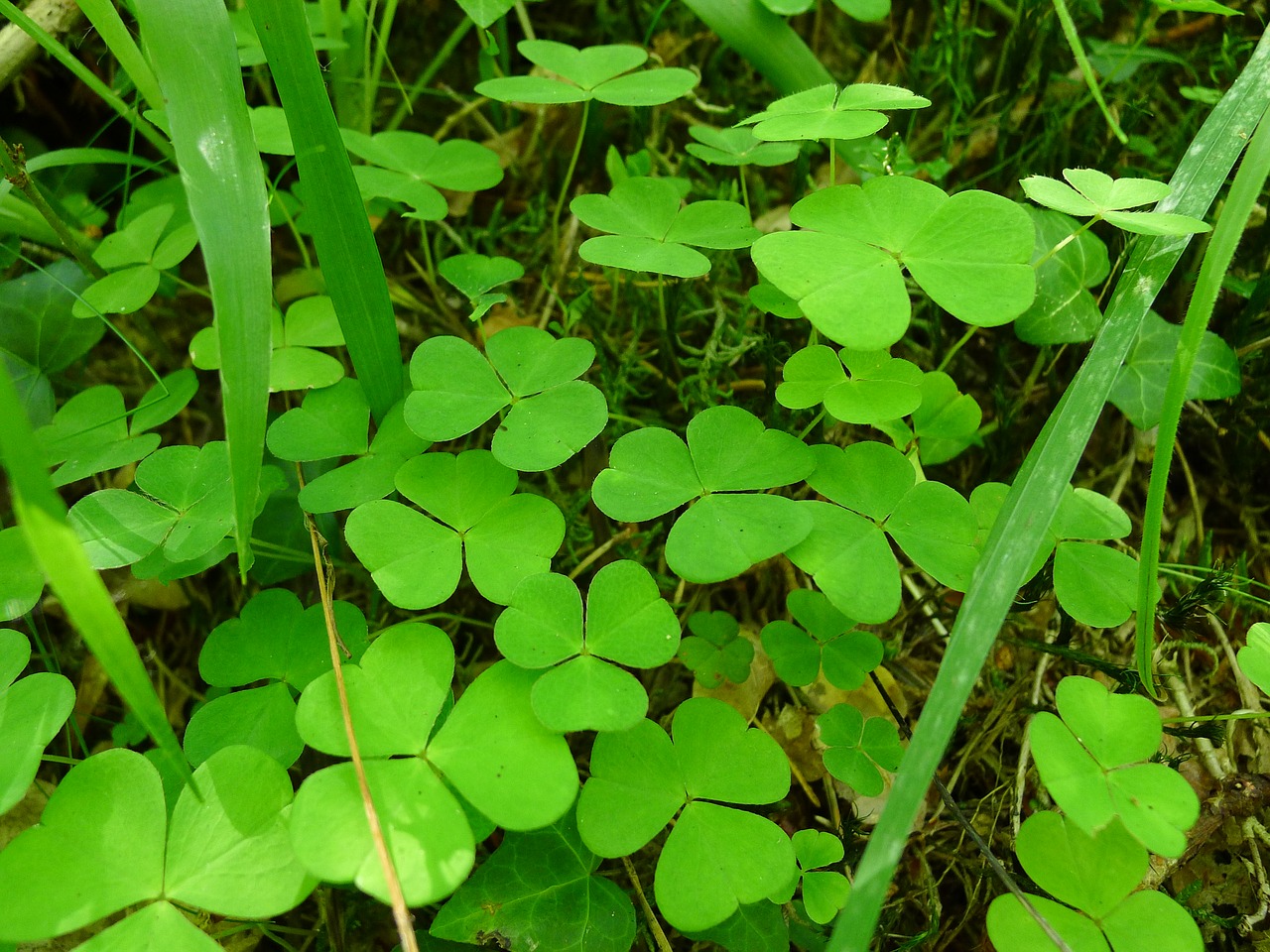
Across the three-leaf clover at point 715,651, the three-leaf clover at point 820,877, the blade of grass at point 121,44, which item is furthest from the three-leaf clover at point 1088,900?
the blade of grass at point 121,44

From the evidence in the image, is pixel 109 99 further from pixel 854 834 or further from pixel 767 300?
pixel 854 834

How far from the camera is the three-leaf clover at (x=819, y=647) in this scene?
50.8 inches

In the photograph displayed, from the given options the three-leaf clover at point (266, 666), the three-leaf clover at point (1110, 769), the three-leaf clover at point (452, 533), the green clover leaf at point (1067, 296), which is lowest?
the three-leaf clover at point (1110, 769)

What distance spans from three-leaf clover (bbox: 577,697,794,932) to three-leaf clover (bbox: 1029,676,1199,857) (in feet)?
1.14

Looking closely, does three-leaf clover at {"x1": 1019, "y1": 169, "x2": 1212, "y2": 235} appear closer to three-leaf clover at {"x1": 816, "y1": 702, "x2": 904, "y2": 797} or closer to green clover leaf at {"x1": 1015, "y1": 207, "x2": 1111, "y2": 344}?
green clover leaf at {"x1": 1015, "y1": 207, "x2": 1111, "y2": 344}

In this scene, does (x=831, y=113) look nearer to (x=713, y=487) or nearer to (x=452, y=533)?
(x=713, y=487)

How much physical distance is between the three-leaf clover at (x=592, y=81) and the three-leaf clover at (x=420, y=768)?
3.42 ft

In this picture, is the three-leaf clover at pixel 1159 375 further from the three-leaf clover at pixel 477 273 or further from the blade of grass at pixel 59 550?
the blade of grass at pixel 59 550

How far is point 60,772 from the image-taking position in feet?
5.00

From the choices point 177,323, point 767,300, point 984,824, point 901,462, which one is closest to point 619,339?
point 767,300

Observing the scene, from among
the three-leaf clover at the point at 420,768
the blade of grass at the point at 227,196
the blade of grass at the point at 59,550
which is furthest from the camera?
the blade of grass at the point at 227,196

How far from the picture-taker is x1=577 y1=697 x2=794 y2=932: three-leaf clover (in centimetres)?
110

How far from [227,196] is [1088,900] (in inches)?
57.3

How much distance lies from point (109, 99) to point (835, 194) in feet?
4.13
